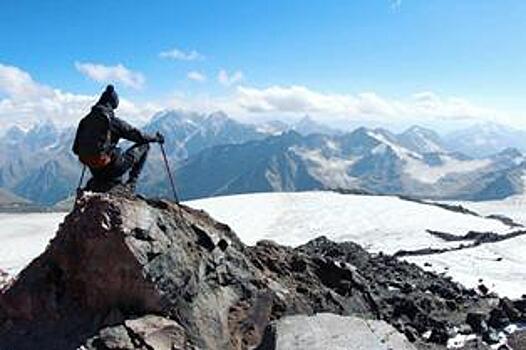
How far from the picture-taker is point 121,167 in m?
18.2

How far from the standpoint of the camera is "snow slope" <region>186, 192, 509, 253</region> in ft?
174

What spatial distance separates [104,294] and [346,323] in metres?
5.43

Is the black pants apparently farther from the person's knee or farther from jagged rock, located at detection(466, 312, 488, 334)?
jagged rock, located at detection(466, 312, 488, 334)

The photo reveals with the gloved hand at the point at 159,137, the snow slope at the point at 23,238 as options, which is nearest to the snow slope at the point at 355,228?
the snow slope at the point at 23,238

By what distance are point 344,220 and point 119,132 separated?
4922 cm

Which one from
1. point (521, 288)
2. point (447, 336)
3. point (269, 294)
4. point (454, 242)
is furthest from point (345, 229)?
point (269, 294)

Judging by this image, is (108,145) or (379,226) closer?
(108,145)

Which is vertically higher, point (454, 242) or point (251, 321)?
point (251, 321)

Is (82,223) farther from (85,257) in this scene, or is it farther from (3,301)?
(3,301)

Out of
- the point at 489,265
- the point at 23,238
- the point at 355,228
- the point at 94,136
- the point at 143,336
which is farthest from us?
the point at 355,228

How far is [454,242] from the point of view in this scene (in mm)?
48906

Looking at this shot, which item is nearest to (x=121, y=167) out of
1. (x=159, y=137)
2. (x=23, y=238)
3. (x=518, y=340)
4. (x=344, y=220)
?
(x=159, y=137)

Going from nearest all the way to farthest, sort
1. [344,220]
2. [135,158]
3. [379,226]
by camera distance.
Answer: [135,158], [379,226], [344,220]

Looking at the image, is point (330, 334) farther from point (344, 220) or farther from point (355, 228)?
point (344, 220)
